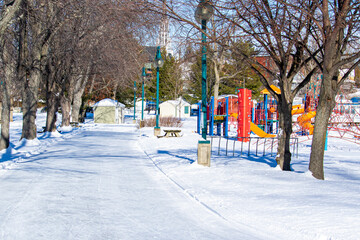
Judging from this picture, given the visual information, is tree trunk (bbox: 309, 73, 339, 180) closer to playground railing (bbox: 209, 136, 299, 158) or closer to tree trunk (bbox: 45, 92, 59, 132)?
playground railing (bbox: 209, 136, 299, 158)

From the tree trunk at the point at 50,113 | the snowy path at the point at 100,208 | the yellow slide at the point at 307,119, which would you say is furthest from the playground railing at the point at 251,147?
the tree trunk at the point at 50,113

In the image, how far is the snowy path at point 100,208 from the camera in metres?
5.59

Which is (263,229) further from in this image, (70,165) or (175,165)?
(70,165)

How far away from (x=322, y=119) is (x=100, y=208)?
5.80 meters

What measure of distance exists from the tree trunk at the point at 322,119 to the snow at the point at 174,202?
305 mm

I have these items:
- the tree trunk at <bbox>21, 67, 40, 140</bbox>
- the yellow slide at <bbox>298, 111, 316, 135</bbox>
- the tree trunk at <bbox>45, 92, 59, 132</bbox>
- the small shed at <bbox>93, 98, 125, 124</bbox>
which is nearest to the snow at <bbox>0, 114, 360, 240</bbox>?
the tree trunk at <bbox>21, 67, 40, 140</bbox>

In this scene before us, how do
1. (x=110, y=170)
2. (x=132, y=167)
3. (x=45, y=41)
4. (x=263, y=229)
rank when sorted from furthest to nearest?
(x=45, y=41) < (x=132, y=167) < (x=110, y=170) < (x=263, y=229)

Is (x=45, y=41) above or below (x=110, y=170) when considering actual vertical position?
above

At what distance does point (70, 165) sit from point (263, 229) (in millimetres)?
8063

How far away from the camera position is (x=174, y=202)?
764cm

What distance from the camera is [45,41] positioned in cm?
2122

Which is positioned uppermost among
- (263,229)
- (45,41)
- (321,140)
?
(45,41)

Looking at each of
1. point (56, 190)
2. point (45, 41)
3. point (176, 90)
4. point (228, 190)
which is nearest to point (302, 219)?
point (228, 190)

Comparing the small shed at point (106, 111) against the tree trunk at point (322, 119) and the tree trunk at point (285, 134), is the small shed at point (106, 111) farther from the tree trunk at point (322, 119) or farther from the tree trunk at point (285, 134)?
the tree trunk at point (322, 119)
